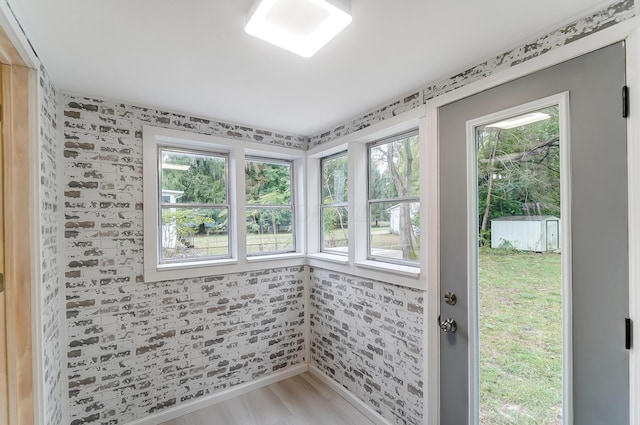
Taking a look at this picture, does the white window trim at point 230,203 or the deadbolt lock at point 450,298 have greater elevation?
the white window trim at point 230,203

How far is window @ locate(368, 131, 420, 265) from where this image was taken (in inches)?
92.0

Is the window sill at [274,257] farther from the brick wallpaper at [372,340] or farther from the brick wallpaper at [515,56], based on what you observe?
the brick wallpaper at [515,56]

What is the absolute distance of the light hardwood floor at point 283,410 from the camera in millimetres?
2457

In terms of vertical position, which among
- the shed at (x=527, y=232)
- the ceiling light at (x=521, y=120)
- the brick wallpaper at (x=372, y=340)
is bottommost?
the brick wallpaper at (x=372, y=340)

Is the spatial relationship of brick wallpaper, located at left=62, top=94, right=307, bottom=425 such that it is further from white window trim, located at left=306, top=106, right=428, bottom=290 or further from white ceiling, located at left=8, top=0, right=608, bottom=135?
white window trim, located at left=306, top=106, right=428, bottom=290

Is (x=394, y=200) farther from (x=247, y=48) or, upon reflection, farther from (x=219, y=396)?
(x=219, y=396)

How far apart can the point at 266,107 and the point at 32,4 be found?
1.46m

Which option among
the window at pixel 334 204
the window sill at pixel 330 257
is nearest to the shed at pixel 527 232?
the window sill at pixel 330 257

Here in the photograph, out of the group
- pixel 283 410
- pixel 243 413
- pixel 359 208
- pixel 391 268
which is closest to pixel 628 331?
pixel 391 268

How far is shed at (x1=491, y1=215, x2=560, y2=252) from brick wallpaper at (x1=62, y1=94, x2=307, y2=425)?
2288 millimetres

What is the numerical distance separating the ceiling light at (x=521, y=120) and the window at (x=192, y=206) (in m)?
2.44

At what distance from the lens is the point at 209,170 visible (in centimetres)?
290

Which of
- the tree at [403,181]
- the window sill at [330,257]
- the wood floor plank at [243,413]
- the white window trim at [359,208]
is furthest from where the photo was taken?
the window sill at [330,257]

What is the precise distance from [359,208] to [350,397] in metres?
1.79
